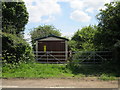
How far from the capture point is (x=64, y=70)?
10.7 meters

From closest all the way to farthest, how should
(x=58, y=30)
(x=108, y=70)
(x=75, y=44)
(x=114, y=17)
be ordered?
1. (x=108, y=70)
2. (x=114, y=17)
3. (x=75, y=44)
4. (x=58, y=30)

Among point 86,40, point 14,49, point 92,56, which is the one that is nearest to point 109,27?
point 92,56

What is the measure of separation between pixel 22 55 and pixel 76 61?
4381mm

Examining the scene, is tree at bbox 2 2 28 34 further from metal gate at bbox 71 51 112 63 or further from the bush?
metal gate at bbox 71 51 112 63

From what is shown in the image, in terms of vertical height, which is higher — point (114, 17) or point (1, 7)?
point (1, 7)

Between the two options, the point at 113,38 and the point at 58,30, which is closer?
the point at 113,38

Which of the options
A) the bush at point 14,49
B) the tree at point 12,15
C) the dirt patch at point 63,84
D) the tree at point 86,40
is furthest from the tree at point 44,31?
the dirt patch at point 63,84

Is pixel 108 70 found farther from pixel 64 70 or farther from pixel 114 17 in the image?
pixel 114 17

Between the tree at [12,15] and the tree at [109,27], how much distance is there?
281 inches

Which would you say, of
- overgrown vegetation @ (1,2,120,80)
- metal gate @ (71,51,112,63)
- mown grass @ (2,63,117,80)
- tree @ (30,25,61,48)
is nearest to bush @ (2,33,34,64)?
overgrown vegetation @ (1,2,120,80)

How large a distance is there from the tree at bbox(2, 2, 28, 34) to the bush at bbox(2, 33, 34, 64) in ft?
3.11

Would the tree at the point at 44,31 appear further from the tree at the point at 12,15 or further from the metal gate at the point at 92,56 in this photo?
the metal gate at the point at 92,56

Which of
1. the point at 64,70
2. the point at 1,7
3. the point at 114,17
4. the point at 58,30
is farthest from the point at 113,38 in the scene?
the point at 58,30

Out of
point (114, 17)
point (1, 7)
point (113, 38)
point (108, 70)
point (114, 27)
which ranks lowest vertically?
point (108, 70)
